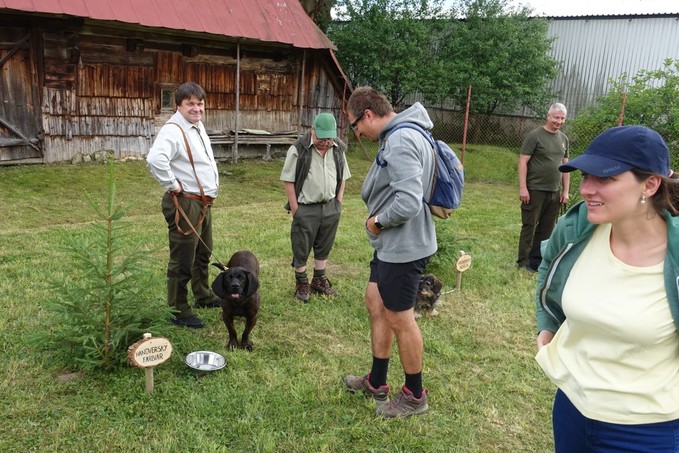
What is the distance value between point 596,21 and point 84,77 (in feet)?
53.2

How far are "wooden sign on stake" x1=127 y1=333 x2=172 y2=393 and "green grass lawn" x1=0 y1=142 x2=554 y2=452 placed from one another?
0.21 m

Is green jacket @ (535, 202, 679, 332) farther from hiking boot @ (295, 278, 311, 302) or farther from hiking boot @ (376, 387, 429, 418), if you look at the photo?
hiking boot @ (295, 278, 311, 302)

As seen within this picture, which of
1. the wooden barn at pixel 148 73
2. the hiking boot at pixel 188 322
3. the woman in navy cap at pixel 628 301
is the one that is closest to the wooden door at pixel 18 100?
the wooden barn at pixel 148 73

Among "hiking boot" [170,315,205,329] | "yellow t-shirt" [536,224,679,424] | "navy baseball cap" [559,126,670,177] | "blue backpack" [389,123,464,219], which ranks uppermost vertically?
"navy baseball cap" [559,126,670,177]

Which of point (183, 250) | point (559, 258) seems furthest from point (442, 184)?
point (183, 250)

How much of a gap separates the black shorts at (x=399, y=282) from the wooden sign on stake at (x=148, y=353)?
1458mm

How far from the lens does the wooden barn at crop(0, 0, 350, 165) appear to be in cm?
1139

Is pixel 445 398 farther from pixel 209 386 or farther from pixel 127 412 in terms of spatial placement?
pixel 127 412

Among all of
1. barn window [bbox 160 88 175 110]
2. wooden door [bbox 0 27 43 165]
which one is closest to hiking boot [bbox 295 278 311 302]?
wooden door [bbox 0 27 43 165]

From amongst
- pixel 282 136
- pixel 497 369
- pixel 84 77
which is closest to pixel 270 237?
pixel 497 369

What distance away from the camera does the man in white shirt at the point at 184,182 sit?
4.15m

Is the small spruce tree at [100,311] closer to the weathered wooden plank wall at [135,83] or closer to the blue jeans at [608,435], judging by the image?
the blue jeans at [608,435]

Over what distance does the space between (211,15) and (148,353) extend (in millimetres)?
11624

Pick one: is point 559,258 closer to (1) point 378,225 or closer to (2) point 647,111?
(1) point 378,225
